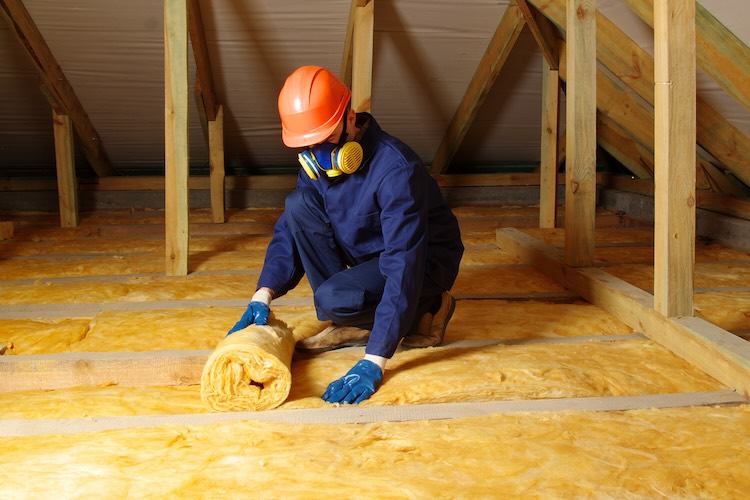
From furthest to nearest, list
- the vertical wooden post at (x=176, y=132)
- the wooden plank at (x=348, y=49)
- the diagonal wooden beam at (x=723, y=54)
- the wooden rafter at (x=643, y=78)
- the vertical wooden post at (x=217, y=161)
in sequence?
the vertical wooden post at (x=217, y=161) → the wooden plank at (x=348, y=49) → the wooden rafter at (x=643, y=78) → the vertical wooden post at (x=176, y=132) → the diagonal wooden beam at (x=723, y=54)

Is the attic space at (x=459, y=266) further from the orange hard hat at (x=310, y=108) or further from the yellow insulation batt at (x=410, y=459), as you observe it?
the orange hard hat at (x=310, y=108)

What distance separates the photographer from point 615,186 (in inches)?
242

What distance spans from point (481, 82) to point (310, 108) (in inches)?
123

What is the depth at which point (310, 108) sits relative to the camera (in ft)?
7.23

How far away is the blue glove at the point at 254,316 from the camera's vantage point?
237 cm

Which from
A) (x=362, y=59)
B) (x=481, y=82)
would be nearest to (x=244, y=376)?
(x=362, y=59)

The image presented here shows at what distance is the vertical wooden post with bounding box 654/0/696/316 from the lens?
236 centimetres

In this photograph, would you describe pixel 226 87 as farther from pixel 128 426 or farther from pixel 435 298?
pixel 128 426

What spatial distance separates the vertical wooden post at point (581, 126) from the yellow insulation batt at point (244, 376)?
5.91 feet

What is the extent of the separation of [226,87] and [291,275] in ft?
9.86

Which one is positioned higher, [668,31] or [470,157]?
[668,31]

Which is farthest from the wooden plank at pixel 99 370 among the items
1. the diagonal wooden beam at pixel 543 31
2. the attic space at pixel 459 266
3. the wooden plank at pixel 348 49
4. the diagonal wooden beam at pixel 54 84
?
the diagonal wooden beam at pixel 543 31

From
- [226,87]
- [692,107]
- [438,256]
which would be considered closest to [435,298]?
[438,256]

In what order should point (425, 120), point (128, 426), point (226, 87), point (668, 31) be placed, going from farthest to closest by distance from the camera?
point (425, 120)
point (226, 87)
point (668, 31)
point (128, 426)
